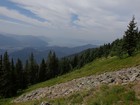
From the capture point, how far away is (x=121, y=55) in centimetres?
7450

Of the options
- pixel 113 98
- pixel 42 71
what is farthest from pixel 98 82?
pixel 42 71

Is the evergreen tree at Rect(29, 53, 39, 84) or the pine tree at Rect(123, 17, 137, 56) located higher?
the pine tree at Rect(123, 17, 137, 56)

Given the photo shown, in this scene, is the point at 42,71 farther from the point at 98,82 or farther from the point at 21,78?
the point at 98,82

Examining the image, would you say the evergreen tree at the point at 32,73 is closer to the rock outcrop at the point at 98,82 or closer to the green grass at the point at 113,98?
the rock outcrop at the point at 98,82

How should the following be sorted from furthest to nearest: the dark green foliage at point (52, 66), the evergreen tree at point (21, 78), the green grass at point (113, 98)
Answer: the dark green foliage at point (52, 66)
the evergreen tree at point (21, 78)
the green grass at point (113, 98)

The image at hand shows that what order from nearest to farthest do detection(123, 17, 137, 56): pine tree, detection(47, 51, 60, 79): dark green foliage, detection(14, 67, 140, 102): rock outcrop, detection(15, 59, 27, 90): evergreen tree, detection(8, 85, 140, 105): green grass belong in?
detection(8, 85, 140, 105): green grass, detection(14, 67, 140, 102): rock outcrop, detection(123, 17, 137, 56): pine tree, detection(15, 59, 27, 90): evergreen tree, detection(47, 51, 60, 79): dark green foliage

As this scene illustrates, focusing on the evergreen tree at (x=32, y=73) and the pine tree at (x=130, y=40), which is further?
the evergreen tree at (x=32, y=73)

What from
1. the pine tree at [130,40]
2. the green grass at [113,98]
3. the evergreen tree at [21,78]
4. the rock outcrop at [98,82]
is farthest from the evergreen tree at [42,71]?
the green grass at [113,98]

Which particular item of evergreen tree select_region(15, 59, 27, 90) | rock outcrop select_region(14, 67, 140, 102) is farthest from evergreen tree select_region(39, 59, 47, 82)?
rock outcrop select_region(14, 67, 140, 102)

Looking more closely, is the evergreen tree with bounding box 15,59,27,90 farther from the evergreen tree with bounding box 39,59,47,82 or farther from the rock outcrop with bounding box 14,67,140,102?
the rock outcrop with bounding box 14,67,140,102

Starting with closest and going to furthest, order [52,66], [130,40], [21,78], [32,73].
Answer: [130,40] < [21,78] < [32,73] < [52,66]

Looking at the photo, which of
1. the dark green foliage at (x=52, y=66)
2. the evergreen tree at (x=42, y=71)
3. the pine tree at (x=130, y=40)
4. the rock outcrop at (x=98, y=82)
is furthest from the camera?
the dark green foliage at (x=52, y=66)

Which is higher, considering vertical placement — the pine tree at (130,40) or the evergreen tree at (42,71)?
the pine tree at (130,40)

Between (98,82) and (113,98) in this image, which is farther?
(98,82)
